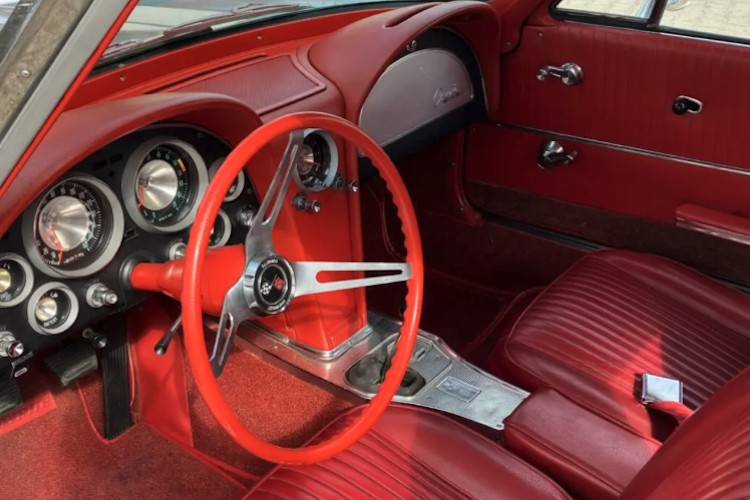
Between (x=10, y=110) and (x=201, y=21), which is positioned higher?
(x=10, y=110)

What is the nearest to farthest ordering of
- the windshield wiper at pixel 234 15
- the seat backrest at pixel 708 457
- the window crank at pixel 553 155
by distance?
the seat backrest at pixel 708 457 < the windshield wiper at pixel 234 15 < the window crank at pixel 553 155

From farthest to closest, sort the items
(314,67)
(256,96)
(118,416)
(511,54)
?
(511,54) < (118,416) < (314,67) < (256,96)

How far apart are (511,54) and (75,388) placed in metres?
1.55

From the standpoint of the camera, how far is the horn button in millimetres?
1332

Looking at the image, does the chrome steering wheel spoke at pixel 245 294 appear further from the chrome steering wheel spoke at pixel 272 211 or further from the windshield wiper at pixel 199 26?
the windshield wiper at pixel 199 26

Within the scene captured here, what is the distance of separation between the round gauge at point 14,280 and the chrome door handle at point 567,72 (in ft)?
5.03

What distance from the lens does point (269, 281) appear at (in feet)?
4.42

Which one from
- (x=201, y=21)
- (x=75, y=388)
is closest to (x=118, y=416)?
(x=75, y=388)

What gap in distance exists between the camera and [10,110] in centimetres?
79

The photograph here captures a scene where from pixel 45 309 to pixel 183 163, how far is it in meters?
0.38

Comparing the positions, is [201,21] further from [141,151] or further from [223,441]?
[223,441]

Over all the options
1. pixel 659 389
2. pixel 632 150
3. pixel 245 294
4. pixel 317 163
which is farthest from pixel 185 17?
pixel 659 389

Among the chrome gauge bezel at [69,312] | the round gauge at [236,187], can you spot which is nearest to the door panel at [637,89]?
the round gauge at [236,187]

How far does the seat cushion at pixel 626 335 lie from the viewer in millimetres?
1720
